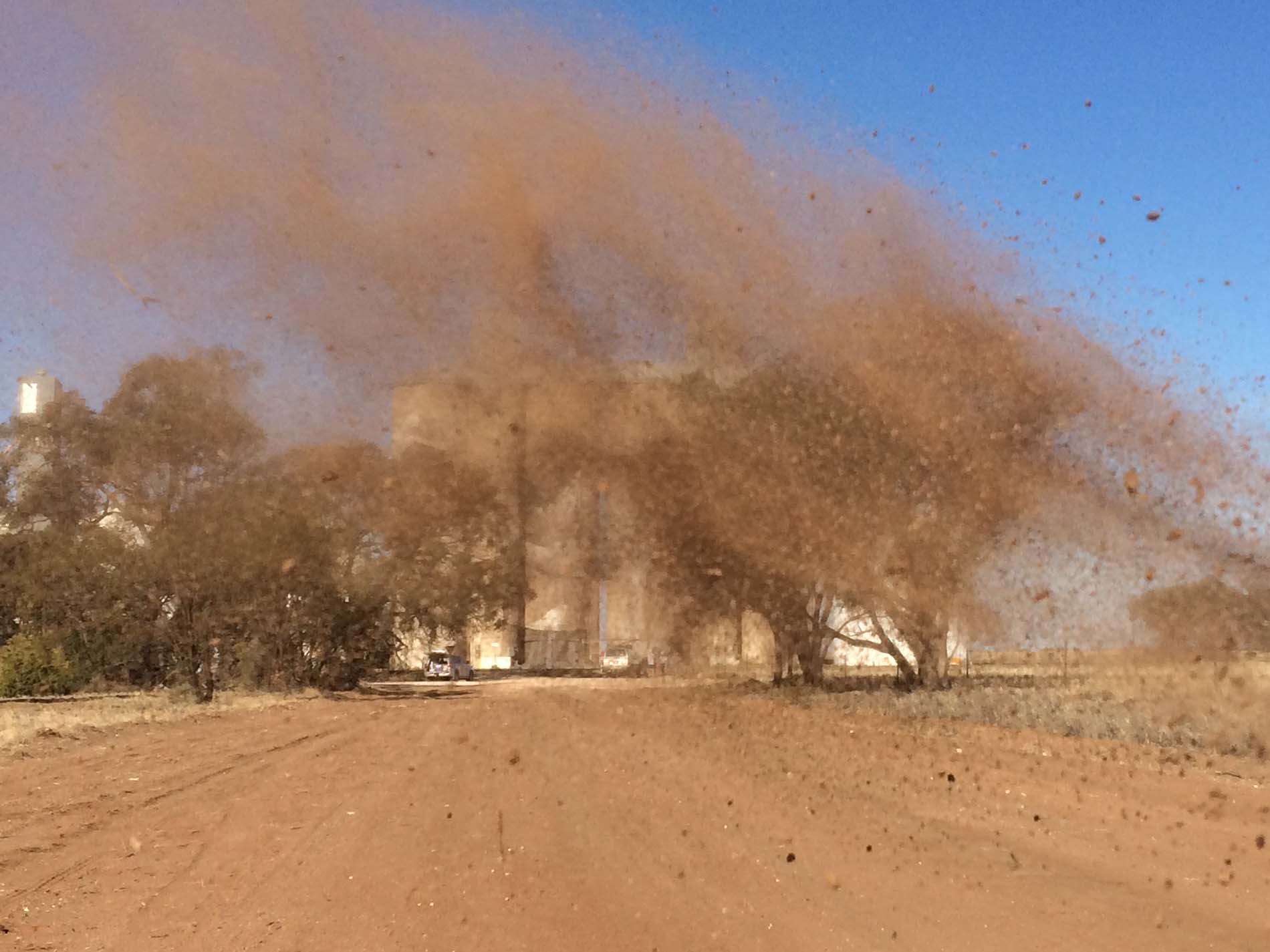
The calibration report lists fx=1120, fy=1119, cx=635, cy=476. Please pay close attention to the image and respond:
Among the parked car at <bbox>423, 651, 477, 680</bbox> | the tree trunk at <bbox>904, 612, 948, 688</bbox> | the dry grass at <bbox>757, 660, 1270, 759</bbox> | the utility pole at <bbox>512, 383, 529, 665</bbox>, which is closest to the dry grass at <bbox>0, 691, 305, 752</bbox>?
the utility pole at <bbox>512, 383, 529, 665</bbox>

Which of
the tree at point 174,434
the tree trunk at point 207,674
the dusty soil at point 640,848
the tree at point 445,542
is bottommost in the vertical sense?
the dusty soil at point 640,848

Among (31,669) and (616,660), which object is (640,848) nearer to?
(616,660)

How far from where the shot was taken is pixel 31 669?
1053 inches

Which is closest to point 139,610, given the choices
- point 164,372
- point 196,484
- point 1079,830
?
point 196,484

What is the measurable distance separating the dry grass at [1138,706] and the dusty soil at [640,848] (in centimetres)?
64

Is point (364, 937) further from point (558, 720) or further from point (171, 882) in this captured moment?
point (558, 720)

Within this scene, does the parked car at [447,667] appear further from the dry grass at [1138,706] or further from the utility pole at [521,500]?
the dry grass at [1138,706]

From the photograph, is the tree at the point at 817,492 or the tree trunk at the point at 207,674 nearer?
the tree at the point at 817,492

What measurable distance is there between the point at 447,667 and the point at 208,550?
19731mm

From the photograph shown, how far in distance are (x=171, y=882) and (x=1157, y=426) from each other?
9104mm

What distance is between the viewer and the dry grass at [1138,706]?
1068 centimetres

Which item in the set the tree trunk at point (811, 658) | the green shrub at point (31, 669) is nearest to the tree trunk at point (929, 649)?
the tree trunk at point (811, 658)

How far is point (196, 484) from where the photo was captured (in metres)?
21.9

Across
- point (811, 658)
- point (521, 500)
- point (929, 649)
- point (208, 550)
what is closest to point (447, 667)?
point (208, 550)
